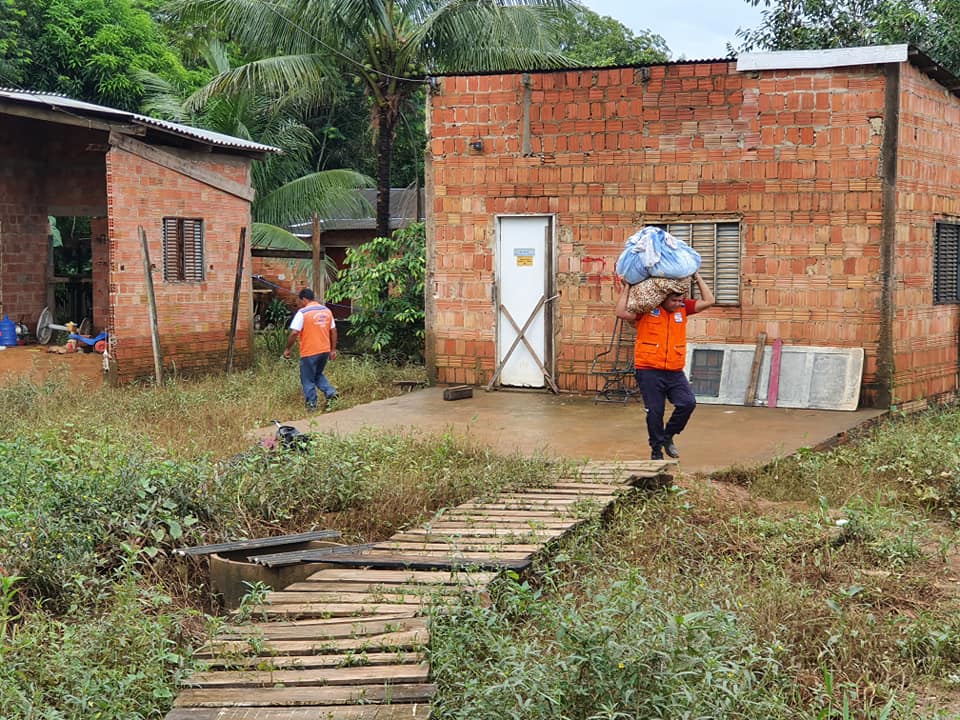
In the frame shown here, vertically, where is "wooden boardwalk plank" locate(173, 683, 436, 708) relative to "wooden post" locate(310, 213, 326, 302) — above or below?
below

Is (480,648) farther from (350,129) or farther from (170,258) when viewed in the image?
(350,129)

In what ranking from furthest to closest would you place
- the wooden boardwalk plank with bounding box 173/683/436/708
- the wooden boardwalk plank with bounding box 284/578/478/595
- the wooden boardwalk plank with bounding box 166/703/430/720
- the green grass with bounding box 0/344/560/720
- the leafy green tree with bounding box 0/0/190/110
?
1. the leafy green tree with bounding box 0/0/190/110
2. the wooden boardwalk plank with bounding box 284/578/478/595
3. the green grass with bounding box 0/344/560/720
4. the wooden boardwalk plank with bounding box 173/683/436/708
5. the wooden boardwalk plank with bounding box 166/703/430/720

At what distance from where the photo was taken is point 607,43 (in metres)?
34.1

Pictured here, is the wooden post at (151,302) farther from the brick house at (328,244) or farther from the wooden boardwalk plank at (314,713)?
the wooden boardwalk plank at (314,713)

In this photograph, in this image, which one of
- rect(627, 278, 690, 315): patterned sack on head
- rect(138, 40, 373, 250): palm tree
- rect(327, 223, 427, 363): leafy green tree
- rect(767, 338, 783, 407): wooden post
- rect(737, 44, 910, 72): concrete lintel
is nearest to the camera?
rect(627, 278, 690, 315): patterned sack on head

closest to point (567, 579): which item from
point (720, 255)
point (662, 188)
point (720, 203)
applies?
point (720, 255)

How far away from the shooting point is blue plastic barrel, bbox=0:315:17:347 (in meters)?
18.3

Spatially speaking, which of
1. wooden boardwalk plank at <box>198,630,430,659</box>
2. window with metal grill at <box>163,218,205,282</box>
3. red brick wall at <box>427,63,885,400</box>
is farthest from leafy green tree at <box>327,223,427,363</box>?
wooden boardwalk plank at <box>198,630,430,659</box>

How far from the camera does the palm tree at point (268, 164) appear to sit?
69.6 ft

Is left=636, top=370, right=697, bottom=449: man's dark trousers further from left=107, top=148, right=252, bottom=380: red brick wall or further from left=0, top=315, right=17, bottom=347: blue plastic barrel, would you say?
left=0, top=315, right=17, bottom=347: blue plastic barrel

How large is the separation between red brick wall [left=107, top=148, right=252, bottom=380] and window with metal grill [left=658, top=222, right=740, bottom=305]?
7.12 m

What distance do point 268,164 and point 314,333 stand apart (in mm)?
11638

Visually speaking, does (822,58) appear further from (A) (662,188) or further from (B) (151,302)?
(B) (151,302)

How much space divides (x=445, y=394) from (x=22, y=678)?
835cm
